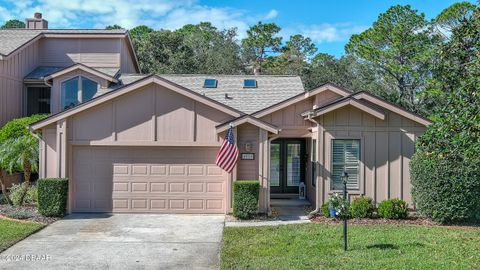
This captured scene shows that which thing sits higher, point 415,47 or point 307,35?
point 307,35

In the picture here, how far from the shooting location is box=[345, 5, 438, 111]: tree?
26.7 m

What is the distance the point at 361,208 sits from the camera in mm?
11578

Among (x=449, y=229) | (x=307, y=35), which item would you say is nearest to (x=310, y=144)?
(x=449, y=229)

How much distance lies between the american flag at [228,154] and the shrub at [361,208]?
11.7 feet

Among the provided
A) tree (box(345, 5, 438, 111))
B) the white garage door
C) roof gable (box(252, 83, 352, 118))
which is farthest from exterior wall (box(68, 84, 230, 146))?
tree (box(345, 5, 438, 111))

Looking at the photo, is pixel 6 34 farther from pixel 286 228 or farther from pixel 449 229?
pixel 449 229

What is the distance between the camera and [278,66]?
37719 mm

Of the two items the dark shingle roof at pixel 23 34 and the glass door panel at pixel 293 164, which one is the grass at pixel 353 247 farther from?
the dark shingle roof at pixel 23 34

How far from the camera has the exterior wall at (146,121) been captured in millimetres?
12500

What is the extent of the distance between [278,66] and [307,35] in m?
6.49

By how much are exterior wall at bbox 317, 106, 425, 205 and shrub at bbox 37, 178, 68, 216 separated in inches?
296

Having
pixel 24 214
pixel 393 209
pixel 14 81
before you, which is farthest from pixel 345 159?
pixel 14 81

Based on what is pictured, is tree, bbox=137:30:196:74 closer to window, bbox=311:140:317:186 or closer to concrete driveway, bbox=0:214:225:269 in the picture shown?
window, bbox=311:140:317:186

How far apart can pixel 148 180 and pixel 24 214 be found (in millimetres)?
3539
